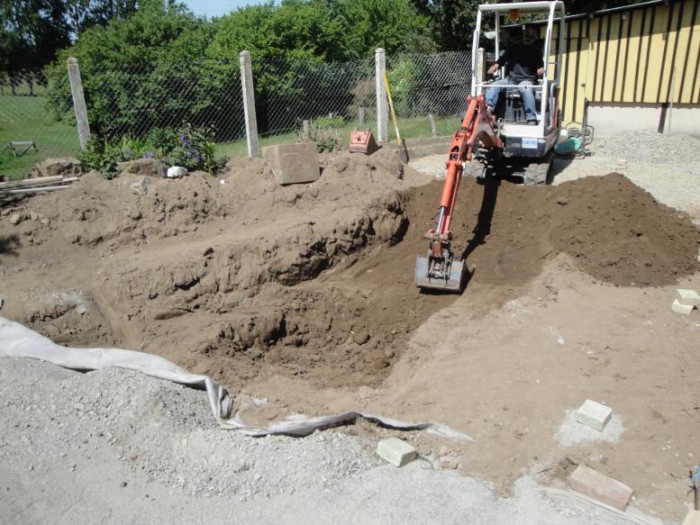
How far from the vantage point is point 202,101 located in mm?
11727

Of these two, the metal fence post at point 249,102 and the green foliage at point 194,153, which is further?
the metal fence post at point 249,102

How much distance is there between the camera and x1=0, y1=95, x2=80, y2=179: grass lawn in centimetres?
1021

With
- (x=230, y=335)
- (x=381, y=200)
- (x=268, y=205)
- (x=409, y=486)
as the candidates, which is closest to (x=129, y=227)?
(x=268, y=205)

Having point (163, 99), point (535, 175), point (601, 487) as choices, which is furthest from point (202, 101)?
point (601, 487)

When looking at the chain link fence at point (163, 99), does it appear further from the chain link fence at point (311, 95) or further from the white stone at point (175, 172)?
the white stone at point (175, 172)

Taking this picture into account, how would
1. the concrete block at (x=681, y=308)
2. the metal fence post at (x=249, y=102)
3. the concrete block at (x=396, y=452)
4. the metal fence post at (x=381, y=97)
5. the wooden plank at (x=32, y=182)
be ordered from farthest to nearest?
the metal fence post at (x=381, y=97) → the metal fence post at (x=249, y=102) → the wooden plank at (x=32, y=182) → the concrete block at (x=681, y=308) → the concrete block at (x=396, y=452)

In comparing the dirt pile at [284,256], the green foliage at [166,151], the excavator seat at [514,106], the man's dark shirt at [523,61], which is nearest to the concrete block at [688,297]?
the dirt pile at [284,256]

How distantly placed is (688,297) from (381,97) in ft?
25.3

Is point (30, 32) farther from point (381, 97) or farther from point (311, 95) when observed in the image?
point (381, 97)

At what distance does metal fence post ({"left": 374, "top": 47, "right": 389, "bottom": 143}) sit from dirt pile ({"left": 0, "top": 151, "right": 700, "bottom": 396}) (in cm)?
336

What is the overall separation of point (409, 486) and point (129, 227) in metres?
5.53

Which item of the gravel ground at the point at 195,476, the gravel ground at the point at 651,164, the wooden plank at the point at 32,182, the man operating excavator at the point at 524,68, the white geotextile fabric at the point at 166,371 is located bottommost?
the gravel ground at the point at 195,476

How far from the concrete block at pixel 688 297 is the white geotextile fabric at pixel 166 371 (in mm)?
3288

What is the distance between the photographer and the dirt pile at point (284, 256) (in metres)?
6.15
